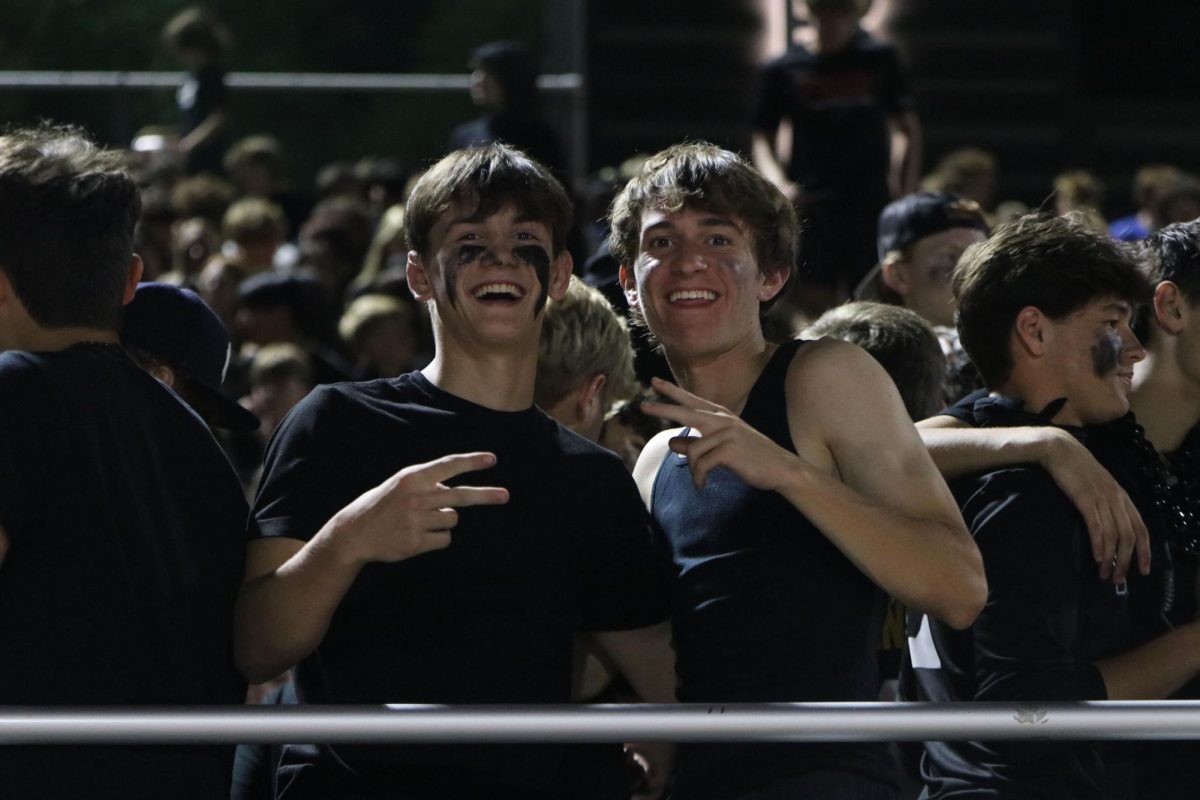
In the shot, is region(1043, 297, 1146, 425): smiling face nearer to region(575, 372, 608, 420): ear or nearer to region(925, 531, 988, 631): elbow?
region(925, 531, 988, 631): elbow

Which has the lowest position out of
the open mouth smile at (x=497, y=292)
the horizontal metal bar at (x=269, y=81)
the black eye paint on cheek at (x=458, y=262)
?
the open mouth smile at (x=497, y=292)

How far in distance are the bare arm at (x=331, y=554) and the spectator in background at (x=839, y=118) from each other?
470 centimetres

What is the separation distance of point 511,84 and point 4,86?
3.74 meters

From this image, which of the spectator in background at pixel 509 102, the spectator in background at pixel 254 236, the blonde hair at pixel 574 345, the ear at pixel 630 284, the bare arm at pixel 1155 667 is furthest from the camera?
the spectator in background at pixel 254 236

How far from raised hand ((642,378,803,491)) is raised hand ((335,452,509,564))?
267 millimetres

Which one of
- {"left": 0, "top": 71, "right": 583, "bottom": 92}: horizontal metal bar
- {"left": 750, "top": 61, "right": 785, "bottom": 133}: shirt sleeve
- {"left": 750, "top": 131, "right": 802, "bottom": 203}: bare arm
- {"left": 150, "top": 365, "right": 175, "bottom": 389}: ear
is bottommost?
{"left": 150, "top": 365, "right": 175, "bottom": 389}: ear

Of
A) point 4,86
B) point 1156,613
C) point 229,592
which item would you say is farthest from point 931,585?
point 4,86

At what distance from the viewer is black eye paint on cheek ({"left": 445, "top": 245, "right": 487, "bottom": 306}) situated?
3201mm

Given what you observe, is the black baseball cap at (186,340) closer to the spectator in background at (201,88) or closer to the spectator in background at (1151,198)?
the spectator in background at (1151,198)

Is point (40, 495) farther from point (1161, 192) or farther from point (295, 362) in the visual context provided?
point (1161, 192)

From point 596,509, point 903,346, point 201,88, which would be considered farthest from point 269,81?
point 596,509

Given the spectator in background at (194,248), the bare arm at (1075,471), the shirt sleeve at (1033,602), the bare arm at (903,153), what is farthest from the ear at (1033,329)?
the spectator in background at (194,248)

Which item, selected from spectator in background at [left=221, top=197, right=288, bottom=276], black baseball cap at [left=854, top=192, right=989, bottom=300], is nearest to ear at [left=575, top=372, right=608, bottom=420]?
black baseball cap at [left=854, top=192, right=989, bottom=300]

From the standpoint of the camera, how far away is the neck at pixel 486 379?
316 centimetres
